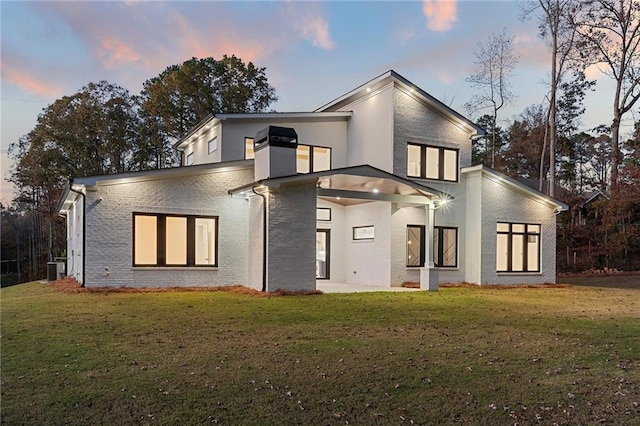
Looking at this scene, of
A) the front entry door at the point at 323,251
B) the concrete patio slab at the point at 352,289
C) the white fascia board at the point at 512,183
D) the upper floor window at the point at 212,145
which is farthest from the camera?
the upper floor window at the point at 212,145

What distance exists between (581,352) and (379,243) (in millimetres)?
9453

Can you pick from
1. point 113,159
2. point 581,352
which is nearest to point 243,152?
point 581,352

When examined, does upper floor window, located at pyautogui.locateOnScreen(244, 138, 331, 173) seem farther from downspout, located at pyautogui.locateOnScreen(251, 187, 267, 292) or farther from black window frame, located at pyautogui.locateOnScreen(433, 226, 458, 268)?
black window frame, located at pyautogui.locateOnScreen(433, 226, 458, 268)

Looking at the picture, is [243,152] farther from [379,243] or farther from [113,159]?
[113,159]

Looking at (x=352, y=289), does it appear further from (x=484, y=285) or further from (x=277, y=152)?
(x=484, y=285)

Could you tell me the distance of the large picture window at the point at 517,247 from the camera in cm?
1741

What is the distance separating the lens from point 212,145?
Answer: 1775 centimetres

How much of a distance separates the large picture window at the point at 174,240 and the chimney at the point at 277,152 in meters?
2.39

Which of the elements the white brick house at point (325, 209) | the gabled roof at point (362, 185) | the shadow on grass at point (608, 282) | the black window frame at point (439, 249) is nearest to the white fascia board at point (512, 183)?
the white brick house at point (325, 209)

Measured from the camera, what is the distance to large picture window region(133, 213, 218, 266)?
13.2m

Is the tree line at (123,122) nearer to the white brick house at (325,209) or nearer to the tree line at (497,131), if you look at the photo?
the tree line at (497,131)

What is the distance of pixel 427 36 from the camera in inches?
741

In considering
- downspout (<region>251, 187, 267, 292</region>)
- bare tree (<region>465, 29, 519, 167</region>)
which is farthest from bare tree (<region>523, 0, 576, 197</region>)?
downspout (<region>251, 187, 267, 292</region>)

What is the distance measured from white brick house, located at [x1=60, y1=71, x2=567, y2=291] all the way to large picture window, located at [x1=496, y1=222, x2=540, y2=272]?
5 cm
